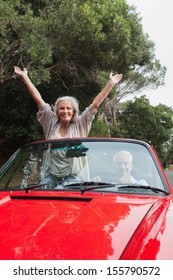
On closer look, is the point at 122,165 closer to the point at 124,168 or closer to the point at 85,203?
the point at 124,168

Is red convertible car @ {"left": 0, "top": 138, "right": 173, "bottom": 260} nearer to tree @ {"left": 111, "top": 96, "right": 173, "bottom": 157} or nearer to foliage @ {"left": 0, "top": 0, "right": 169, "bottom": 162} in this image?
foliage @ {"left": 0, "top": 0, "right": 169, "bottom": 162}

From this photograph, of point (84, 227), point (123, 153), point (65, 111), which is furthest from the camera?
point (65, 111)

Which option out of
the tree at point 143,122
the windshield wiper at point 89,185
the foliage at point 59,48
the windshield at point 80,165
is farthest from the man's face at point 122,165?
the tree at point 143,122

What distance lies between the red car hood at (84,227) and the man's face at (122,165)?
14.6 inches

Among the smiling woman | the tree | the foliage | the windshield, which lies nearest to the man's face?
the windshield

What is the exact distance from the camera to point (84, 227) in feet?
6.25

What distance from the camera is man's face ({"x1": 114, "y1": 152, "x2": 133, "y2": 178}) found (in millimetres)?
2970

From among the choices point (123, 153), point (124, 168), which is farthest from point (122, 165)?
point (123, 153)

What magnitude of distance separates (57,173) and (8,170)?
46 centimetres

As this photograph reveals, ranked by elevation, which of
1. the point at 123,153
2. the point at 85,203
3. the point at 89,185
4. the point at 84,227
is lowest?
the point at 84,227

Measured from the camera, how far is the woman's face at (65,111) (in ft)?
12.3

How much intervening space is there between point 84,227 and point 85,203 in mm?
487

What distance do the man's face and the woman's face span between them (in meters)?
0.87

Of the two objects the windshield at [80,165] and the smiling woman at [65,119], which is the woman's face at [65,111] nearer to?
the smiling woman at [65,119]
